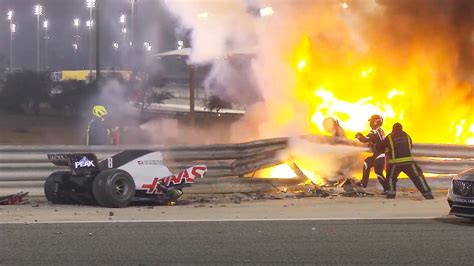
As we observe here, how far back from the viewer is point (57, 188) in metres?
10.0

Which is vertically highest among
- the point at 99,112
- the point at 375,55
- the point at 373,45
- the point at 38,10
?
the point at 38,10

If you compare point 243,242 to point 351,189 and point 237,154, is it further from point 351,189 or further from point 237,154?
point 351,189

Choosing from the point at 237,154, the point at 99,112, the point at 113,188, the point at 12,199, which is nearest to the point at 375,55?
the point at 237,154

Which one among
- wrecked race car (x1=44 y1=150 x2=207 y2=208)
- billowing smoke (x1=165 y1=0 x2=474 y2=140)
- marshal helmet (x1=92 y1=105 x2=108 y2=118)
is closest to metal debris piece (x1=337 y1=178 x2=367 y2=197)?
wrecked race car (x1=44 y1=150 x2=207 y2=208)

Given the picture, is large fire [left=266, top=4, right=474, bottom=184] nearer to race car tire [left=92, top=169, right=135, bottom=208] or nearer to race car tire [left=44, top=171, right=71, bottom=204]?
race car tire [left=92, top=169, right=135, bottom=208]

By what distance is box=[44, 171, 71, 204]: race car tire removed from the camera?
32.7ft

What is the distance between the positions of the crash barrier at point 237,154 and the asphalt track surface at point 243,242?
2.79 m

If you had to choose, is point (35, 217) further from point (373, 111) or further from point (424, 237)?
point (373, 111)

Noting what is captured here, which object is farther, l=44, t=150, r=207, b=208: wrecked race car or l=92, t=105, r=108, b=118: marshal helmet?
l=92, t=105, r=108, b=118: marshal helmet

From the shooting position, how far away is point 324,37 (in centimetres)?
1412

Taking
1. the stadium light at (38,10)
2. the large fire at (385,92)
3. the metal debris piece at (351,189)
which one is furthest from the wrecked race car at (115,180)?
the stadium light at (38,10)

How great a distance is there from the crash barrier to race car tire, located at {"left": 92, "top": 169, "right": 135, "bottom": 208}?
4.77 feet

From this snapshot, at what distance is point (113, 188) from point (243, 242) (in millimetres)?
3003

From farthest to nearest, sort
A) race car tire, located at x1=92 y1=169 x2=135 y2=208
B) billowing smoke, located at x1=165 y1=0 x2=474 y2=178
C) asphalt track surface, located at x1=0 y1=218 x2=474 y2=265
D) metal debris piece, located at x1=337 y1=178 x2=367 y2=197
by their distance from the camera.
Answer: billowing smoke, located at x1=165 y1=0 x2=474 y2=178
metal debris piece, located at x1=337 y1=178 x2=367 y2=197
race car tire, located at x1=92 y1=169 x2=135 y2=208
asphalt track surface, located at x1=0 y1=218 x2=474 y2=265
